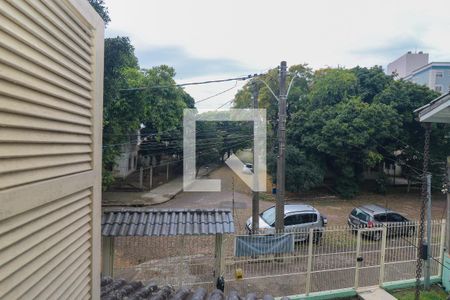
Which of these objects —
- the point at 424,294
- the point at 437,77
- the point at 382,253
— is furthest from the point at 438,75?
the point at 382,253

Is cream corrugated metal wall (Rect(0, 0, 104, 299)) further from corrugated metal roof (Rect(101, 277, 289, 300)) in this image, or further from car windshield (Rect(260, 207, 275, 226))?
car windshield (Rect(260, 207, 275, 226))

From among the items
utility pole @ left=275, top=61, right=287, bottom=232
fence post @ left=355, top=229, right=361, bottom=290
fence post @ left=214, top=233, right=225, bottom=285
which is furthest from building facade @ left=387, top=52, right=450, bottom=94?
fence post @ left=214, top=233, right=225, bottom=285

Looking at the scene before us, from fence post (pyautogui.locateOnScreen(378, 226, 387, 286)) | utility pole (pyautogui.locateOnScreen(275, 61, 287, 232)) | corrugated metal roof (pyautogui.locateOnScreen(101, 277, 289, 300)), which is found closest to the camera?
corrugated metal roof (pyautogui.locateOnScreen(101, 277, 289, 300))

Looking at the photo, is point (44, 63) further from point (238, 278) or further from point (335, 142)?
point (335, 142)

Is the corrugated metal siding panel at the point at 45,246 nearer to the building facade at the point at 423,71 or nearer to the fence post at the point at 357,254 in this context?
the fence post at the point at 357,254

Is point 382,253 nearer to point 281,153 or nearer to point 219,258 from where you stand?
point 281,153

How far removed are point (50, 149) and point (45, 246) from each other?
1.50 feet

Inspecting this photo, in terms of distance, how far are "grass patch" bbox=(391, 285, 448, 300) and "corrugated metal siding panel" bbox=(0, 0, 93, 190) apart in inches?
292

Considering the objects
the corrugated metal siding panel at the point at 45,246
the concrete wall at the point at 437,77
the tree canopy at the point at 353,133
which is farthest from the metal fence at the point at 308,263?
the concrete wall at the point at 437,77

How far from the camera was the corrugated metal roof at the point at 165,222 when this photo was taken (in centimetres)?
498

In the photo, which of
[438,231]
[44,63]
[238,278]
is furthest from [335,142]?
[44,63]

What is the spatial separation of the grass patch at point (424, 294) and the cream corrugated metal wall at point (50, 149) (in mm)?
6972

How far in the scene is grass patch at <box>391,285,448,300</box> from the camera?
22.1 ft

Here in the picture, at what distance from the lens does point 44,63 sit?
1.44 meters
